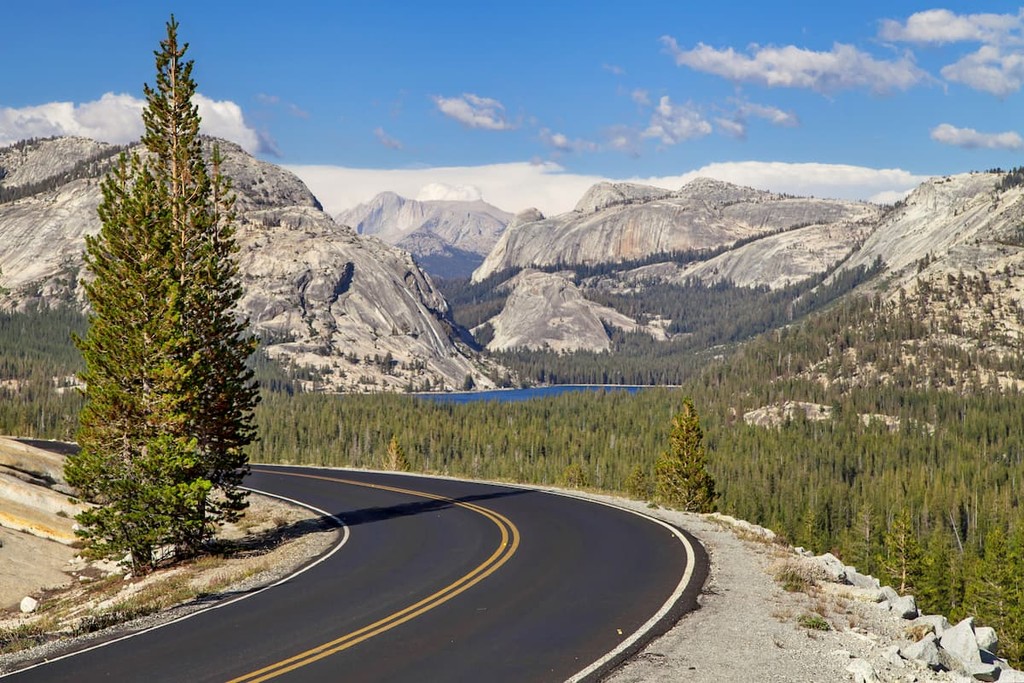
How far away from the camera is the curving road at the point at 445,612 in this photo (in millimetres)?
15727

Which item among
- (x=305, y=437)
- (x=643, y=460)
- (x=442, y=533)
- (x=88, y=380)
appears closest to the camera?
(x=88, y=380)

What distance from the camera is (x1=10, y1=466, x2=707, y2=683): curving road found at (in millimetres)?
15727

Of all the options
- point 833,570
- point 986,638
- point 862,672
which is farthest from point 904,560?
point 862,672

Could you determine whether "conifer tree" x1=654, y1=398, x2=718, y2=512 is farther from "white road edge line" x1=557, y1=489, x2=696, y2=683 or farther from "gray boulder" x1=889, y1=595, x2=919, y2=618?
"gray boulder" x1=889, y1=595, x2=919, y2=618

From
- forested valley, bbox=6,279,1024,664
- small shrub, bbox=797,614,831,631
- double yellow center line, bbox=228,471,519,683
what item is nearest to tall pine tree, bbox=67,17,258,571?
double yellow center line, bbox=228,471,519,683

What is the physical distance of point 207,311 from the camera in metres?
31.1

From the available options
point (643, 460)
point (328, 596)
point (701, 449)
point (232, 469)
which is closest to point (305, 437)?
point (643, 460)

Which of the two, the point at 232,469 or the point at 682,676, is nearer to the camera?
the point at 682,676

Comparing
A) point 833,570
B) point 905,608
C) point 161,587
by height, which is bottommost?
point 161,587

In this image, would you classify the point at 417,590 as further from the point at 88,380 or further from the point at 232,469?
the point at 88,380

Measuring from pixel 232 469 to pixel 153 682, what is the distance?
59.4ft

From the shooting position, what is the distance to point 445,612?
19.9 meters

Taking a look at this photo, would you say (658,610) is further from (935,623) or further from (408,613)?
(935,623)

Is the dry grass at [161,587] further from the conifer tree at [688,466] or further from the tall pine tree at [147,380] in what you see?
the conifer tree at [688,466]
